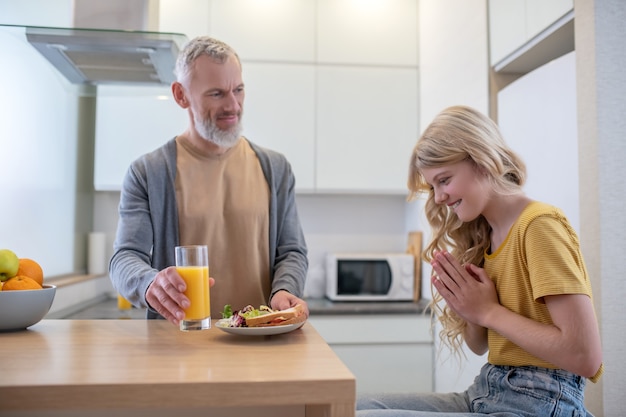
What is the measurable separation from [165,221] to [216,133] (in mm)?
292

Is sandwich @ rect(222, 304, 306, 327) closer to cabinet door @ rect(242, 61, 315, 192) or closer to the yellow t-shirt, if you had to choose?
the yellow t-shirt

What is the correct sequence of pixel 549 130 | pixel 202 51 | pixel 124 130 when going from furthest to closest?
1. pixel 124 130
2. pixel 549 130
3. pixel 202 51

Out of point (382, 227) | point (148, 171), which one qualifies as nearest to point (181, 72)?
point (148, 171)

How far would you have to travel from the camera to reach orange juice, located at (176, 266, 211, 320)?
1.13m

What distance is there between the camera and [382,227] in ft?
11.6

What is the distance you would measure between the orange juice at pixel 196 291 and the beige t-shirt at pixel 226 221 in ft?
1.59

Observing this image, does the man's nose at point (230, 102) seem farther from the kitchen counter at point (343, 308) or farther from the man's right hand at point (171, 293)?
the kitchen counter at point (343, 308)

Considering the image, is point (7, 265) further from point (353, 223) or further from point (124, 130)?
point (353, 223)

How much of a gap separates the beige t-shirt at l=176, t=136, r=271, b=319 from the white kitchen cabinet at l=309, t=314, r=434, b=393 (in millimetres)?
1244

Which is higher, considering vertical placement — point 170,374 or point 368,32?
point 368,32

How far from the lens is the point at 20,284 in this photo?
1219mm

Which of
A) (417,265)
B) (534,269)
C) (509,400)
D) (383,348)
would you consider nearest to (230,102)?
(534,269)

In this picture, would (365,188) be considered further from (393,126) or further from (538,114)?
(538,114)

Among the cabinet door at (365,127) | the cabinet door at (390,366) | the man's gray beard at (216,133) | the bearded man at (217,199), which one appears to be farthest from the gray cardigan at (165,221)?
the cabinet door at (365,127)
